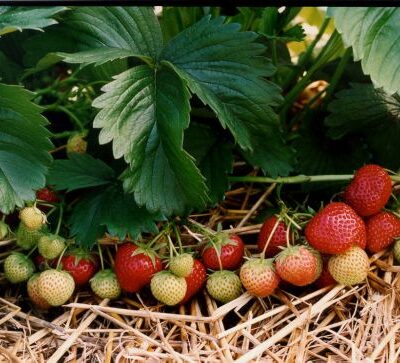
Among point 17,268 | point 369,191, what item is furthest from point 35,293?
point 369,191

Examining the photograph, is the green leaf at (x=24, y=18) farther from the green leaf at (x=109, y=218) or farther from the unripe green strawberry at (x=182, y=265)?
the unripe green strawberry at (x=182, y=265)

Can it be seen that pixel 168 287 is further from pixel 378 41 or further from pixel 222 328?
pixel 378 41

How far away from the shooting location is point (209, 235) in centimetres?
99

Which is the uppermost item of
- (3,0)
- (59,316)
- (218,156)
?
(3,0)

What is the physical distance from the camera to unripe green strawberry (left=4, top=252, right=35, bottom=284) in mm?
984

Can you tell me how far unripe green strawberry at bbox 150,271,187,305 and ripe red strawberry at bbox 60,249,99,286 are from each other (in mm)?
117

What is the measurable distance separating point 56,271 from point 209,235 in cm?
24

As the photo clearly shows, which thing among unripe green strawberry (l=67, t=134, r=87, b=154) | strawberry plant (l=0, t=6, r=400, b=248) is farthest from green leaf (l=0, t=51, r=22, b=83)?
unripe green strawberry (l=67, t=134, r=87, b=154)

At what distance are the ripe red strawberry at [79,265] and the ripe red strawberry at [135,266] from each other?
2.0 inches

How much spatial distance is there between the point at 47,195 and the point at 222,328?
0.37m

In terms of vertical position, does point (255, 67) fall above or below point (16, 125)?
above

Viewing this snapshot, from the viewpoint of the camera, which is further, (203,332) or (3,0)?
(203,332)

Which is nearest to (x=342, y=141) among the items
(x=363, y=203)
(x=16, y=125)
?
(x=363, y=203)

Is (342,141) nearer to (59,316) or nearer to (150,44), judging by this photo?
(150,44)
